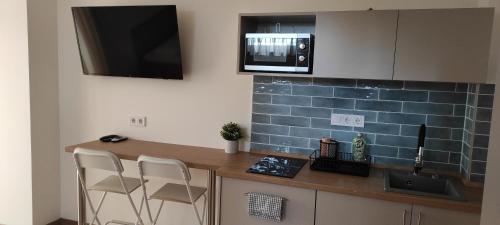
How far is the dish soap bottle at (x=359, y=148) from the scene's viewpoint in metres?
2.47

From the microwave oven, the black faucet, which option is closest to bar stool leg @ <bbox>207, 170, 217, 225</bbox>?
the microwave oven

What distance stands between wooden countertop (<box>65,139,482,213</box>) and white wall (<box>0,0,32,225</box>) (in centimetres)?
73

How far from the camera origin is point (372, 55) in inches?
84.0

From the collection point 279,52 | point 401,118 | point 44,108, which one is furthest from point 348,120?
point 44,108

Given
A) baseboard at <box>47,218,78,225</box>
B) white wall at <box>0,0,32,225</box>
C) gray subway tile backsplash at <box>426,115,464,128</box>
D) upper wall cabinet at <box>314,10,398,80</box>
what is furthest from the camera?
baseboard at <box>47,218,78,225</box>

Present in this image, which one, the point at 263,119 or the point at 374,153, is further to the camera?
the point at 263,119

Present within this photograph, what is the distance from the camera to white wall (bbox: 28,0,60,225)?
3068mm

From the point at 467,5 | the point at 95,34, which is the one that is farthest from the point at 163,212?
the point at 467,5

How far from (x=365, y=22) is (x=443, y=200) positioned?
1059mm

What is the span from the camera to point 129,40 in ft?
9.43

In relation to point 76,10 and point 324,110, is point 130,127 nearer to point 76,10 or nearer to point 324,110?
point 76,10

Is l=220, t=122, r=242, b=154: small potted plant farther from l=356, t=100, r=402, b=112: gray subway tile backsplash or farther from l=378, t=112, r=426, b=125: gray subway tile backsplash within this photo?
l=378, t=112, r=426, b=125: gray subway tile backsplash

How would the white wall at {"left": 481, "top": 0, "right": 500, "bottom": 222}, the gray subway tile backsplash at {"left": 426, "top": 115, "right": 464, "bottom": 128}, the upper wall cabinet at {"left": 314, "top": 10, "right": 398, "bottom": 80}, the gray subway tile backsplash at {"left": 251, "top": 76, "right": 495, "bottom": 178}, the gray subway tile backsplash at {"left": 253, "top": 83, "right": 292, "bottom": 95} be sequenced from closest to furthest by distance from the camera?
the white wall at {"left": 481, "top": 0, "right": 500, "bottom": 222}
the upper wall cabinet at {"left": 314, "top": 10, "right": 398, "bottom": 80}
the gray subway tile backsplash at {"left": 251, "top": 76, "right": 495, "bottom": 178}
the gray subway tile backsplash at {"left": 426, "top": 115, "right": 464, "bottom": 128}
the gray subway tile backsplash at {"left": 253, "top": 83, "right": 292, "bottom": 95}

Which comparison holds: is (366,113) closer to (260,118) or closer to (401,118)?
(401,118)
